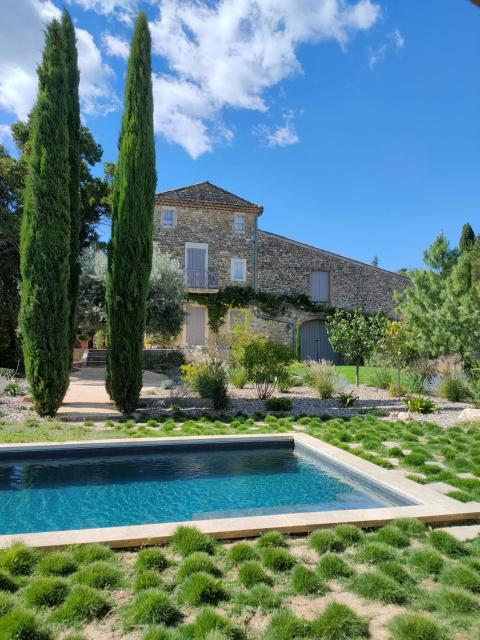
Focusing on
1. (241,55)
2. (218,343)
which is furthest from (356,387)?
(241,55)

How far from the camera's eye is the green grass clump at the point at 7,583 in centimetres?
213

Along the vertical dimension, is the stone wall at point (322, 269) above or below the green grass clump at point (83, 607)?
above

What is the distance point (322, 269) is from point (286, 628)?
21.8 meters

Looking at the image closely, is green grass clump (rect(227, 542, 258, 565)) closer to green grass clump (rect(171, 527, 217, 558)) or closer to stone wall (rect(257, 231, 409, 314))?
green grass clump (rect(171, 527, 217, 558))

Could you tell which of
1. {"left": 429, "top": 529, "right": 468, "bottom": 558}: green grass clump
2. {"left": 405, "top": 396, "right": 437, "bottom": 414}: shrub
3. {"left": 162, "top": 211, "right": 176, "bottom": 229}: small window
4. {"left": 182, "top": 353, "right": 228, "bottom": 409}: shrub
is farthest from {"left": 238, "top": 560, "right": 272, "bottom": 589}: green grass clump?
{"left": 162, "top": 211, "right": 176, "bottom": 229}: small window

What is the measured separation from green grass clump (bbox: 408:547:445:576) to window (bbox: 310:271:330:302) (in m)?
20.4

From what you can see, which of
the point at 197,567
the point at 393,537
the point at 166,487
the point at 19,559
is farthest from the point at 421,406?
the point at 19,559

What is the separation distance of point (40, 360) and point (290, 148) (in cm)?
839

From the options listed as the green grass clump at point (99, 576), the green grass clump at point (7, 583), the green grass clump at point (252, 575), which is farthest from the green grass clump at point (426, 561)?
the green grass clump at point (7, 583)

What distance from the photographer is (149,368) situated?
1694 cm

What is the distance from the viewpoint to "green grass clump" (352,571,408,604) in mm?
2086

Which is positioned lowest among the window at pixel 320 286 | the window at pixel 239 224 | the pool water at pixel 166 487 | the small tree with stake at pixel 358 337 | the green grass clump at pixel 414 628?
the pool water at pixel 166 487

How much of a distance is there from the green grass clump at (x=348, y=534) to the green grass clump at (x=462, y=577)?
56cm

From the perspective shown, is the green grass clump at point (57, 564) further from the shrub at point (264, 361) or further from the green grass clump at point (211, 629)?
the shrub at point (264, 361)
